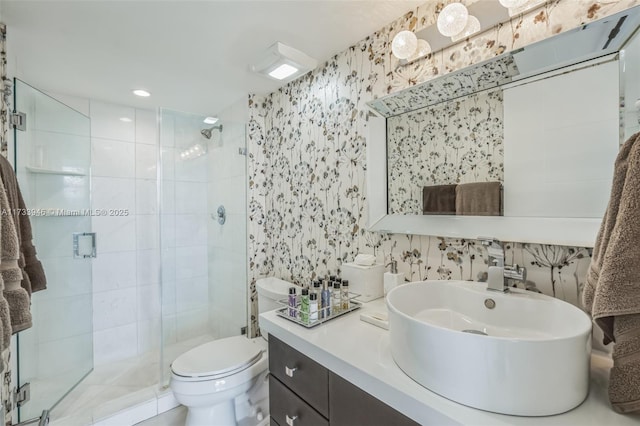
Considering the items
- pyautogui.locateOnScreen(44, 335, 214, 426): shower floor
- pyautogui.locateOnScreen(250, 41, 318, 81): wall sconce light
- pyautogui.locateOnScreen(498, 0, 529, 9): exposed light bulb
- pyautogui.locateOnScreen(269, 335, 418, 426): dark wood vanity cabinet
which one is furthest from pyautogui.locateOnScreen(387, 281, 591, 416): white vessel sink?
pyautogui.locateOnScreen(44, 335, 214, 426): shower floor

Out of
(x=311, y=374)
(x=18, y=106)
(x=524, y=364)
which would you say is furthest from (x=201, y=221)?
(x=524, y=364)

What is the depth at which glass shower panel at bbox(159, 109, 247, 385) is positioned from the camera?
2.15 m

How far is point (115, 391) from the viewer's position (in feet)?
6.71

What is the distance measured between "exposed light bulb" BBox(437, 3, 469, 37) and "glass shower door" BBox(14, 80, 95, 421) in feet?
6.97

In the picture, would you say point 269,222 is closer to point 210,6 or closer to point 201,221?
point 201,221

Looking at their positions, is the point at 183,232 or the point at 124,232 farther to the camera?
the point at 124,232

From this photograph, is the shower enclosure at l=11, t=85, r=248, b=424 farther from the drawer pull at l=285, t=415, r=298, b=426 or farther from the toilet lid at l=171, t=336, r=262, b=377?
the drawer pull at l=285, t=415, r=298, b=426

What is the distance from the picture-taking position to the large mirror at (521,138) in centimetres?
88

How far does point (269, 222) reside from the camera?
92.7 inches

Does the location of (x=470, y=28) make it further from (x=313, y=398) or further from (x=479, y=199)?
(x=313, y=398)

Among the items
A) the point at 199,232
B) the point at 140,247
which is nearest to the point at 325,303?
the point at 199,232

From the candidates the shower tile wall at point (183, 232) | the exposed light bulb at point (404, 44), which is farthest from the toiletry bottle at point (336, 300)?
the shower tile wall at point (183, 232)

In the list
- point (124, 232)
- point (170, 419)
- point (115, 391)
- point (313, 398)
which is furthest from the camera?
point (124, 232)

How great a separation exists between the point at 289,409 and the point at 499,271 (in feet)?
3.05
